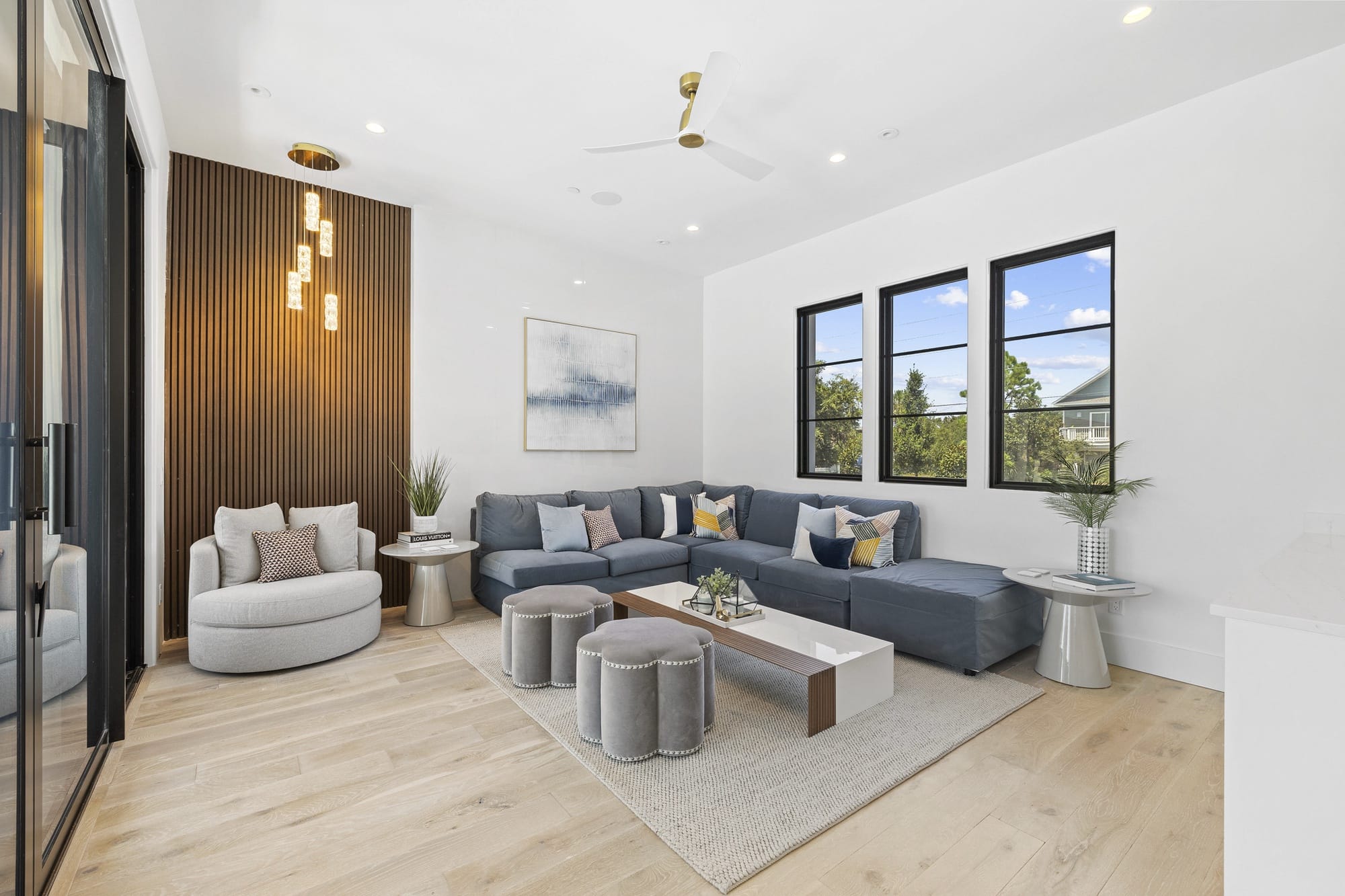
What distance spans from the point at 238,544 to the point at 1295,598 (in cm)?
436

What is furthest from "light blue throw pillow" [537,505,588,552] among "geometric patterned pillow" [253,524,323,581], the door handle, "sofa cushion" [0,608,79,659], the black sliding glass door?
the door handle

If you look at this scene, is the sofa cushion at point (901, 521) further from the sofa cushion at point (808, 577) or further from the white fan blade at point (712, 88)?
the white fan blade at point (712, 88)

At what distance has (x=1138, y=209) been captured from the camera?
11.0 feet

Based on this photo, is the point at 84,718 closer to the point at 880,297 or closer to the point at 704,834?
the point at 704,834

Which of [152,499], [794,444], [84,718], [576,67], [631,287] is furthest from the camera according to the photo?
[631,287]

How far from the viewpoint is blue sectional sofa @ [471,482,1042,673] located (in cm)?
333

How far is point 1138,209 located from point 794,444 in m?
2.82

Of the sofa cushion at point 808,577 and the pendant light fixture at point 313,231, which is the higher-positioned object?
the pendant light fixture at point 313,231

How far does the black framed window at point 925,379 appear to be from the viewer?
4312mm

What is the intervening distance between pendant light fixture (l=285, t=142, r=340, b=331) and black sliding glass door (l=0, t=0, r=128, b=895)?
1.03 metres

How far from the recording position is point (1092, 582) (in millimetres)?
3209

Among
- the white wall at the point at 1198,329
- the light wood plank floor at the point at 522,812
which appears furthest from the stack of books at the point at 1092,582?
the light wood plank floor at the point at 522,812

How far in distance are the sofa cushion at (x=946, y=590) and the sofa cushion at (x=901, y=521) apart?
9.9 inches

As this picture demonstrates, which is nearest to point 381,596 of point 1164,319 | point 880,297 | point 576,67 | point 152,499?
point 152,499
